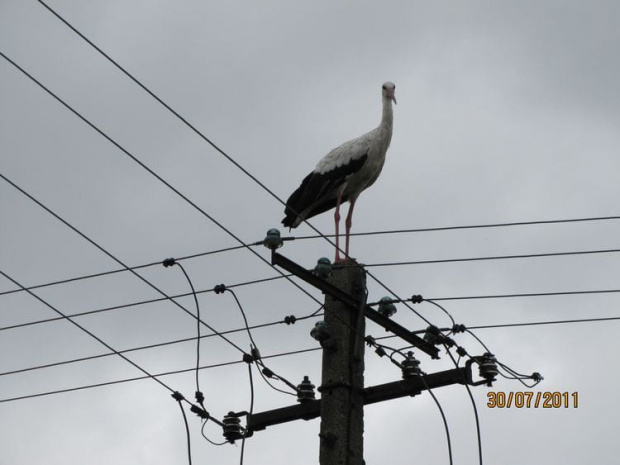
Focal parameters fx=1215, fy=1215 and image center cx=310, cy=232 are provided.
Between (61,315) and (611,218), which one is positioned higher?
(611,218)

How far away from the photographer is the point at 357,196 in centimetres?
1466

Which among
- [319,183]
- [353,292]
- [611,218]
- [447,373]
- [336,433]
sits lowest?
[336,433]

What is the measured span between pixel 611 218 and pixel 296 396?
340 cm

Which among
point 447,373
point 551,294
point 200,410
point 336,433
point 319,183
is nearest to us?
point 336,433

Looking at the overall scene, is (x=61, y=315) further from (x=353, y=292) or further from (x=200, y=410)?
(x=353, y=292)

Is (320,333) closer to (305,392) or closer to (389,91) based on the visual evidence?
(305,392)

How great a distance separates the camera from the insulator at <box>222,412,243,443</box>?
31.7 feet

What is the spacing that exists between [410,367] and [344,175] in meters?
5.14

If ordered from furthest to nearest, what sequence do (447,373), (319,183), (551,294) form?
(319,183)
(551,294)
(447,373)

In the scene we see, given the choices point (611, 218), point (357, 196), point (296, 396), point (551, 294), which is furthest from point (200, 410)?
point (357, 196)

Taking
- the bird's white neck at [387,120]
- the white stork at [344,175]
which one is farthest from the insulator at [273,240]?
the bird's white neck at [387,120]

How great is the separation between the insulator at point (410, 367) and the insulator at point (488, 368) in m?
0.52

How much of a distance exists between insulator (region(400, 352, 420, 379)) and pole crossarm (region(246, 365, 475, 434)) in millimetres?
39

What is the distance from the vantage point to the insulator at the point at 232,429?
965cm
